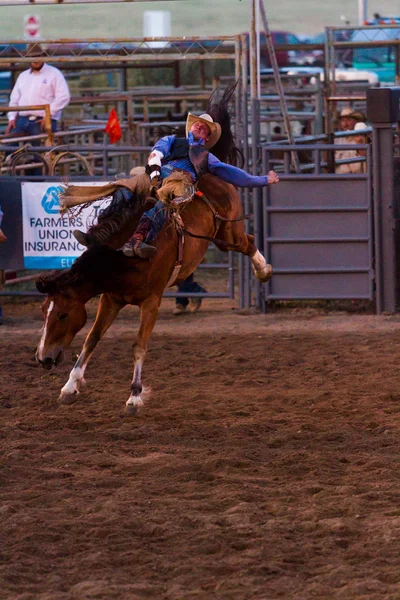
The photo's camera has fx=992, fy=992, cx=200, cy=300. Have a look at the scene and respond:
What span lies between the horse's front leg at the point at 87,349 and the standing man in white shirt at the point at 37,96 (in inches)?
231

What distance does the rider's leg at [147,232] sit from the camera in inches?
247

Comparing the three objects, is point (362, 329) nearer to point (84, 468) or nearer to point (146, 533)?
point (84, 468)

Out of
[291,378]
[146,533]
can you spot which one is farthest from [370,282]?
[146,533]

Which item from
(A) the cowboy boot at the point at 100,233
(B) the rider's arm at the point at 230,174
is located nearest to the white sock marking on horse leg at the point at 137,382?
(A) the cowboy boot at the point at 100,233

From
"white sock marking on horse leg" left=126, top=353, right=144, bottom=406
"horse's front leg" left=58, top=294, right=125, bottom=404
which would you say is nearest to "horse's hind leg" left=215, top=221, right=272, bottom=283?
"horse's front leg" left=58, top=294, right=125, bottom=404

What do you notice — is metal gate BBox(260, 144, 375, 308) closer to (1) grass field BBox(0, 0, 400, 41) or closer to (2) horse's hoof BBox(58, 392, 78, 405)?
(2) horse's hoof BBox(58, 392, 78, 405)

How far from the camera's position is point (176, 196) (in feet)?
22.0

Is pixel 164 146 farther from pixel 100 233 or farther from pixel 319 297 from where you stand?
pixel 319 297

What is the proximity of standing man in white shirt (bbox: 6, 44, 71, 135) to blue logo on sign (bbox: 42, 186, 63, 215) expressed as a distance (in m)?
2.33

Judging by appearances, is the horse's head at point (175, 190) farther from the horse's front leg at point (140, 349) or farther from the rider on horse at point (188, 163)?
the horse's front leg at point (140, 349)

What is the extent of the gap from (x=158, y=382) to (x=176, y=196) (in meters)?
1.47

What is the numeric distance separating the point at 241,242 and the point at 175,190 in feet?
4.71

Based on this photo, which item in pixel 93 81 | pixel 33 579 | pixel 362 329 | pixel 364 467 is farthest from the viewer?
pixel 93 81

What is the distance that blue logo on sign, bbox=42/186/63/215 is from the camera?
1000 cm
